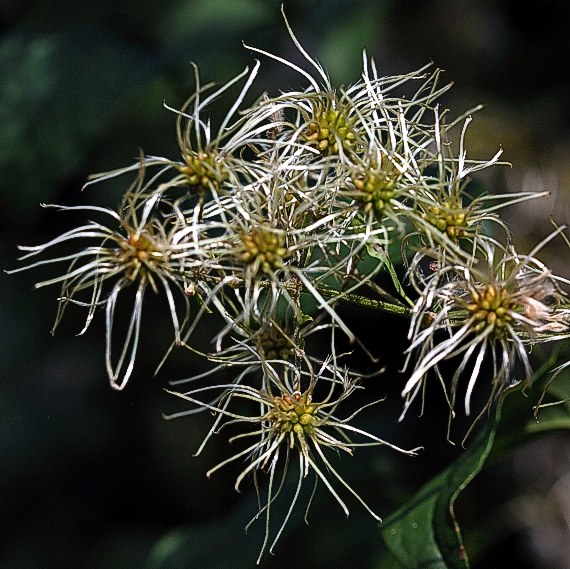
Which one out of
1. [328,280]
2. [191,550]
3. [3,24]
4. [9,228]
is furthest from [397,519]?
[3,24]

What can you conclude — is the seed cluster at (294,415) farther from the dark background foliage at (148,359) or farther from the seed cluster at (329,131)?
the dark background foliage at (148,359)

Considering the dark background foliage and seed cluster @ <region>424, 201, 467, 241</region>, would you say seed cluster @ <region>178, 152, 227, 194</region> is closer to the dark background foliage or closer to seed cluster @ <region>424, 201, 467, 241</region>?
seed cluster @ <region>424, 201, 467, 241</region>

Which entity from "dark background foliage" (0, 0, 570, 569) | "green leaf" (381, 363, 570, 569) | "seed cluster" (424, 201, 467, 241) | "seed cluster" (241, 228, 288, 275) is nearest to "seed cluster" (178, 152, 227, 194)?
"seed cluster" (241, 228, 288, 275)

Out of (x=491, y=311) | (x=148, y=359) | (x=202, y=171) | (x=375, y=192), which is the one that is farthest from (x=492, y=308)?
(x=148, y=359)

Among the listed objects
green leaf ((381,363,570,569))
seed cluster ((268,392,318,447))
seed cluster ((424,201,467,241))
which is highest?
seed cluster ((424,201,467,241))

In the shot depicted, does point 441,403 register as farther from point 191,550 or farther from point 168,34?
point 168,34

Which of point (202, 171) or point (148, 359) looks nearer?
point (202, 171)

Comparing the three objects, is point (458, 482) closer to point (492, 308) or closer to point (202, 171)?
point (492, 308)

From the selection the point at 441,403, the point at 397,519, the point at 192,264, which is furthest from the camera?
the point at 441,403
